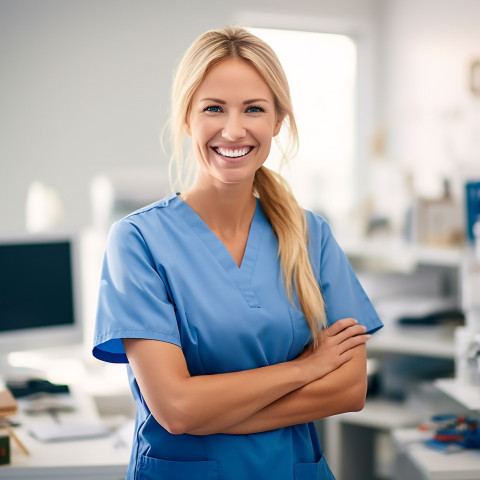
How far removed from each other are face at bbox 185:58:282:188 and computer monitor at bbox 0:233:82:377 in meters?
1.05

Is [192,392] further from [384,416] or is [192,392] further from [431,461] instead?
[384,416]

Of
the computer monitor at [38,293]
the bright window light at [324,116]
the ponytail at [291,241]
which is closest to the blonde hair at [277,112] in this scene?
the ponytail at [291,241]

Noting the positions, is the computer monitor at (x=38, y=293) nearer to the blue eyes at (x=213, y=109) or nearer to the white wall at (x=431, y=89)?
the blue eyes at (x=213, y=109)

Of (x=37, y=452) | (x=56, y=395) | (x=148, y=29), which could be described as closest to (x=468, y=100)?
(x=148, y=29)

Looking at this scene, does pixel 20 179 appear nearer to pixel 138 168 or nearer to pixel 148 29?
pixel 138 168

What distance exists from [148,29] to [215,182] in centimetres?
283

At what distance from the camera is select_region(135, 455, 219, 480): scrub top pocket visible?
126cm

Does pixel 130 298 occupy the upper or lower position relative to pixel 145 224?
lower

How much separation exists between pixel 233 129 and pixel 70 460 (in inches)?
32.9

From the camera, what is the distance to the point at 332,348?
4.49ft

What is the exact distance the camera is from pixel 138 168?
4.00 meters

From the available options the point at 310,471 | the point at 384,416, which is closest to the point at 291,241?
the point at 310,471

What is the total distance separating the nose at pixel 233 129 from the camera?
1275 mm

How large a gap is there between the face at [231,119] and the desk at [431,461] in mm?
888
